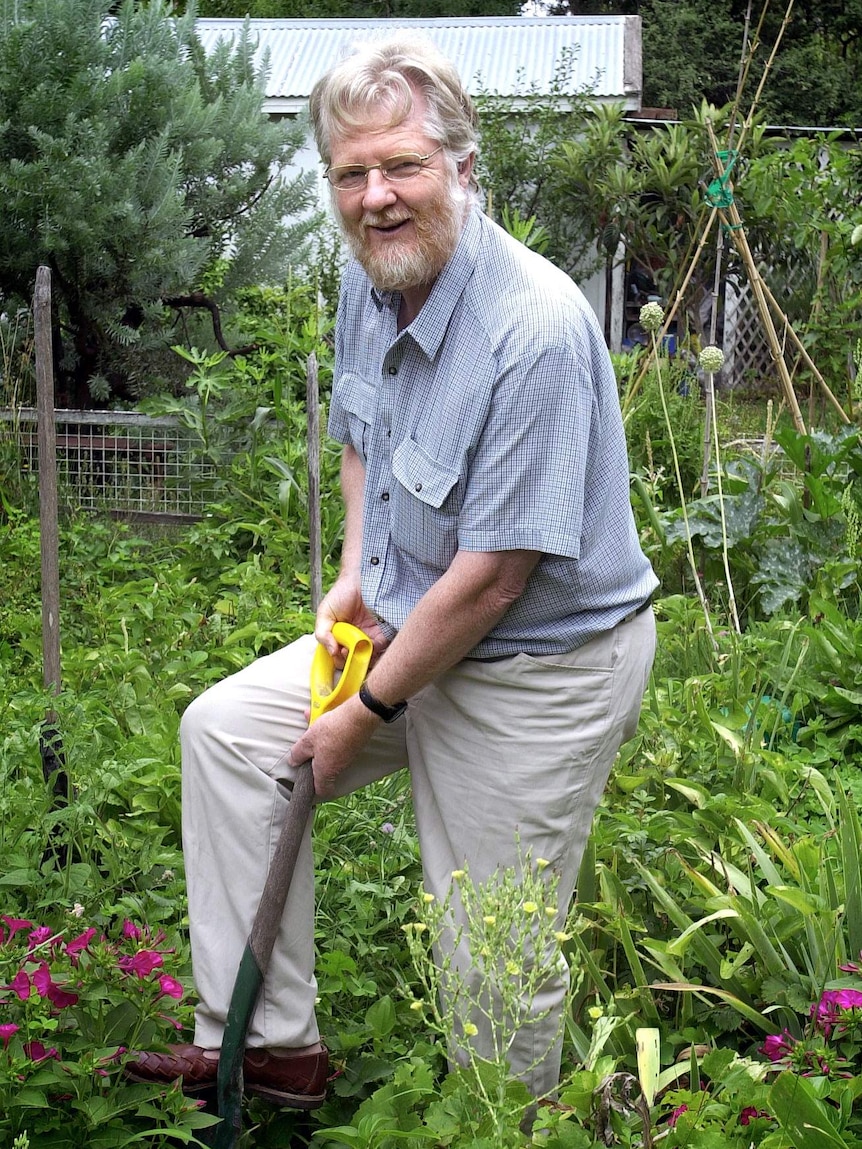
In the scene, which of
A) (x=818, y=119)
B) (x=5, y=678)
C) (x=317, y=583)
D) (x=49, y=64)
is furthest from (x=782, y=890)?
(x=818, y=119)

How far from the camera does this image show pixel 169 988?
206 centimetres

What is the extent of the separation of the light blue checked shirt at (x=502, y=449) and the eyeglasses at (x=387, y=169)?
144 mm

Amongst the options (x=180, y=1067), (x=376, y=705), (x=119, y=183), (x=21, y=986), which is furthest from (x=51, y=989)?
(x=119, y=183)

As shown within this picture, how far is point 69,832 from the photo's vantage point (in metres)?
2.65

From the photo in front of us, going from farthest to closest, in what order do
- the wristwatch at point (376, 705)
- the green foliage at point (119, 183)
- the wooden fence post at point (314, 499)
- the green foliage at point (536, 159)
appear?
the green foliage at point (536, 159) < the green foliage at point (119, 183) < the wooden fence post at point (314, 499) < the wristwatch at point (376, 705)

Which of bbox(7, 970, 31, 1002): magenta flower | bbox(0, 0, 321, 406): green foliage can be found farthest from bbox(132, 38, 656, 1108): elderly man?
bbox(0, 0, 321, 406): green foliage

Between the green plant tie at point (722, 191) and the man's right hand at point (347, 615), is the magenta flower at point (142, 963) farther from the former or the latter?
the green plant tie at point (722, 191)

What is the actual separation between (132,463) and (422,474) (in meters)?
3.75

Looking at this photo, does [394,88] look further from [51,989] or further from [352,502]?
[51,989]

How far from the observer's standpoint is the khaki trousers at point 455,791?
2270mm

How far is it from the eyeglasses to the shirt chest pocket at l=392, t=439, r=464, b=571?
423mm

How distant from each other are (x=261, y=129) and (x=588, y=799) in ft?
17.8

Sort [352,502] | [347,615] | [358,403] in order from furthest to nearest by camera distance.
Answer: [352,502]
[347,615]
[358,403]

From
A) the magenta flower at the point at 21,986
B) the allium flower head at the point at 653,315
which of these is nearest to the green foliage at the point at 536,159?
the allium flower head at the point at 653,315
